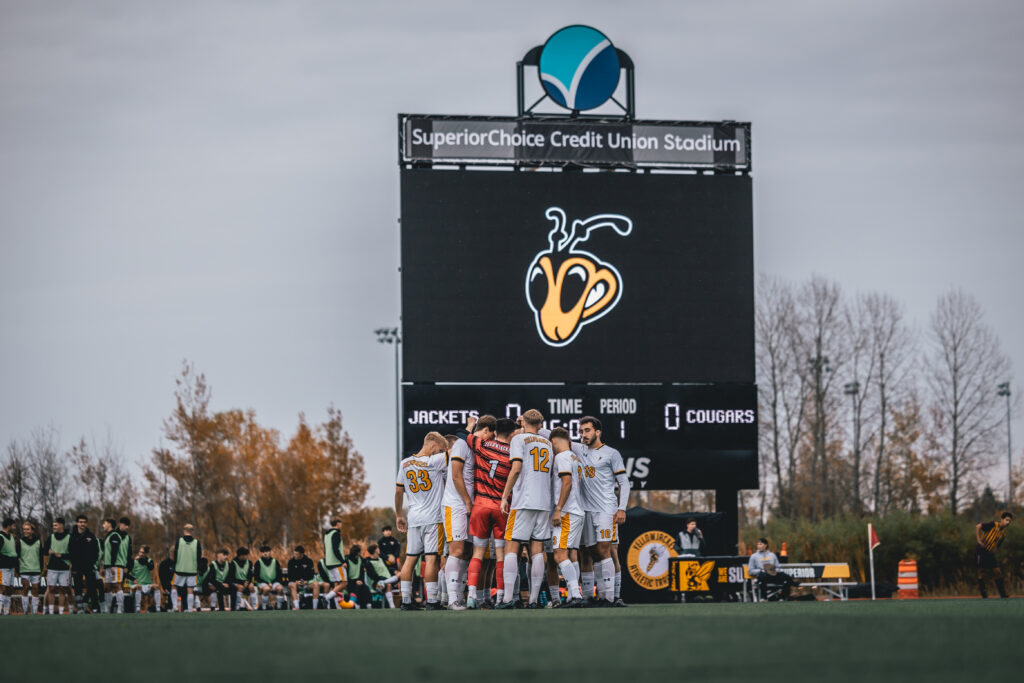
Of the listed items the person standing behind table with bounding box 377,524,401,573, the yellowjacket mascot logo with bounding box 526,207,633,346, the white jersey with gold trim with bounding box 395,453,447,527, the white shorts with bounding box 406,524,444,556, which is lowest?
the person standing behind table with bounding box 377,524,401,573

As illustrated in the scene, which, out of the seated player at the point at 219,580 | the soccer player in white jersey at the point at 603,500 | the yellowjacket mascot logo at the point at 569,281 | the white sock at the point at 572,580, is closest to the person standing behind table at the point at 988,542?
the yellowjacket mascot logo at the point at 569,281

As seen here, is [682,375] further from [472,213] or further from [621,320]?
[472,213]

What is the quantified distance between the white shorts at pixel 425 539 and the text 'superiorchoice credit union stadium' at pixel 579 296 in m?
5.99

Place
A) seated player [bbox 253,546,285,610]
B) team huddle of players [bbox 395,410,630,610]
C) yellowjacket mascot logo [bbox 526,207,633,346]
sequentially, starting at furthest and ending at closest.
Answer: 1. seated player [bbox 253,546,285,610]
2. yellowjacket mascot logo [bbox 526,207,633,346]
3. team huddle of players [bbox 395,410,630,610]

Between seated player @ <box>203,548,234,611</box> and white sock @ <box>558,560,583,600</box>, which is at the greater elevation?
white sock @ <box>558,560,583,600</box>

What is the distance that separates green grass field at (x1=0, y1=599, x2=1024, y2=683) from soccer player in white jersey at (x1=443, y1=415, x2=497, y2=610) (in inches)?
157

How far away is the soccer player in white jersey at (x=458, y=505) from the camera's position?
1277 centimetres

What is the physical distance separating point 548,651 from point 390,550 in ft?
60.4

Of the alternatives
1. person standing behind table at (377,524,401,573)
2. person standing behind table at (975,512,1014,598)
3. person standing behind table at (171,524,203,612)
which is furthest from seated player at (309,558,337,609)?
person standing behind table at (975,512,1014,598)

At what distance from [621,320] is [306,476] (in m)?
27.0

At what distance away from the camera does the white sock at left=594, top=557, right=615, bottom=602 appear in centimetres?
1381

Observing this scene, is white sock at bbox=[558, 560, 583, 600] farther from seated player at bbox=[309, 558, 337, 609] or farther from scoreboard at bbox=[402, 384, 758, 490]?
seated player at bbox=[309, 558, 337, 609]

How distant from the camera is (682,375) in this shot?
20.5 m

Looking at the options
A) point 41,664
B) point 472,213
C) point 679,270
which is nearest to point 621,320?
point 679,270
